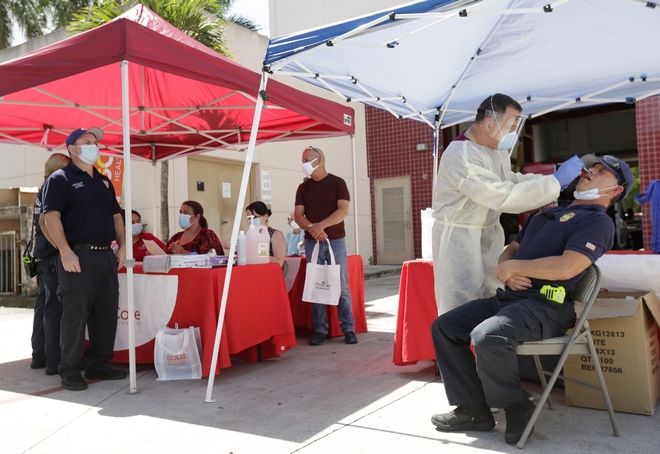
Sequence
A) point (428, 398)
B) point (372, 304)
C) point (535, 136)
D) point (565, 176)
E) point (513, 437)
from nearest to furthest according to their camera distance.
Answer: point (513, 437), point (565, 176), point (428, 398), point (372, 304), point (535, 136)

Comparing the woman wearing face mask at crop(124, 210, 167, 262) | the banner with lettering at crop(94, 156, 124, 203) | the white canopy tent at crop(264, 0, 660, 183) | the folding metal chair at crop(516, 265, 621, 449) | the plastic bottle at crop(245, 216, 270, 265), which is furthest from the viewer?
the banner with lettering at crop(94, 156, 124, 203)

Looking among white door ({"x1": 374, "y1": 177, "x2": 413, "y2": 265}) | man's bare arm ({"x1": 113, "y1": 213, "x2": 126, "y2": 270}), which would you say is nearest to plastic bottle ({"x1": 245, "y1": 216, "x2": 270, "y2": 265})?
man's bare arm ({"x1": 113, "y1": 213, "x2": 126, "y2": 270})

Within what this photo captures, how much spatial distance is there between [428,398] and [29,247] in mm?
3358

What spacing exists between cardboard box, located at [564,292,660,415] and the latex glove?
74 cm

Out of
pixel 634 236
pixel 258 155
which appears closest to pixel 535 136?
pixel 634 236

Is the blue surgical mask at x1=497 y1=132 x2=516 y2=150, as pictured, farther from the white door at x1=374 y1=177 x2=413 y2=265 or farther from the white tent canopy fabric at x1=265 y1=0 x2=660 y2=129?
the white door at x1=374 y1=177 x2=413 y2=265

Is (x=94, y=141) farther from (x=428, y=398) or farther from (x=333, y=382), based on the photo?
(x=428, y=398)

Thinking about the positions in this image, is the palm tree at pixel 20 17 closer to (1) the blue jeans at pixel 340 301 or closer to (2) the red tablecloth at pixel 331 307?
(2) the red tablecloth at pixel 331 307

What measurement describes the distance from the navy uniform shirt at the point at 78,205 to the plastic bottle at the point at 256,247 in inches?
40.8

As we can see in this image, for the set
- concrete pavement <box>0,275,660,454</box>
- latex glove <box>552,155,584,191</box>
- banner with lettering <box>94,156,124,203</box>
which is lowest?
concrete pavement <box>0,275,660,454</box>

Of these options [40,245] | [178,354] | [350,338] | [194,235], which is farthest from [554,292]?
[194,235]

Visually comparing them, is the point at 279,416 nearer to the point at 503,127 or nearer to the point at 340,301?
the point at 503,127

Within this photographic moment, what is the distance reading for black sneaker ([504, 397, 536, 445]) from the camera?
2.76 meters

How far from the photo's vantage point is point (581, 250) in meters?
2.78
